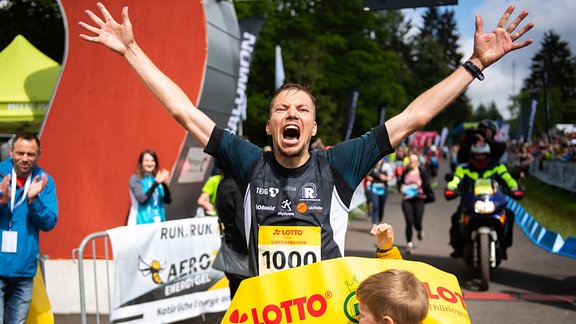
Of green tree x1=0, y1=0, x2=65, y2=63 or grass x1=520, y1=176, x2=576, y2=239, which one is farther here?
grass x1=520, y1=176, x2=576, y2=239

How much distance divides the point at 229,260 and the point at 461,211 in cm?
449

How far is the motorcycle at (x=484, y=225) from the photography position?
8023mm

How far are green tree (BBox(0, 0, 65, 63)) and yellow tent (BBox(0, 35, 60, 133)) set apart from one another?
1613mm

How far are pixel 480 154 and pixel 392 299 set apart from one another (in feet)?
22.3

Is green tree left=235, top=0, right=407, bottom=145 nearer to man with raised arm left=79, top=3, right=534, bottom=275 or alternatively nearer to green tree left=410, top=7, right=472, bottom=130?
green tree left=410, top=7, right=472, bottom=130

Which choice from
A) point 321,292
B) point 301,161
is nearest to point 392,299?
point 321,292

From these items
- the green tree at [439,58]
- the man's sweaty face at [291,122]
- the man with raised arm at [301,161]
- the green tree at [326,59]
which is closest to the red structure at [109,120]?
the man with raised arm at [301,161]

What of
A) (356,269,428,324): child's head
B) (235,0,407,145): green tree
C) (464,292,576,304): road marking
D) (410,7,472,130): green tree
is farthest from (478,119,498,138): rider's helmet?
(410,7,472,130): green tree

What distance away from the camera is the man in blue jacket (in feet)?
15.6

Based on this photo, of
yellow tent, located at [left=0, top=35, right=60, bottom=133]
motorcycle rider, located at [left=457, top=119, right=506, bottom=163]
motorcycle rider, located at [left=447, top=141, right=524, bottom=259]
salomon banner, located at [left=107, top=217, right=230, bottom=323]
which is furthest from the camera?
yellow tent, located at [left=0, top=35, right=60, bottom=133]

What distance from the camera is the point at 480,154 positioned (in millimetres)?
8641

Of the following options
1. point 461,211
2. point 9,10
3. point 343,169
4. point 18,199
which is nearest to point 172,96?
point 343,169

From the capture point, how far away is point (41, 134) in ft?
26.3

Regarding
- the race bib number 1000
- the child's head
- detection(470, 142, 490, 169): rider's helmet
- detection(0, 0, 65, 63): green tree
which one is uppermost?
detection(0, 0, 65, 63): green tree
